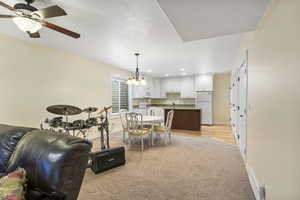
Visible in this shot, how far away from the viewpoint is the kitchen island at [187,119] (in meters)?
5.52

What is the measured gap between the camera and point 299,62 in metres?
0.93

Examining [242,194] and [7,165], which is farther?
[242,194]

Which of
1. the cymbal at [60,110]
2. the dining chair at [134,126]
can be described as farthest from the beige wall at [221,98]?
the cymbal at [60,110]

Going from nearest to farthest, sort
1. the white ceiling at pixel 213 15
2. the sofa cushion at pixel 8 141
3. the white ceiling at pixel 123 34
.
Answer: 1. the sofa cushion at pixel 8 141
2. the white ceiling at pixel 213 15
3. the white ceiling at pixel 123 34

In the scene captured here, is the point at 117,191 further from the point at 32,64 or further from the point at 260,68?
the point at 32,64

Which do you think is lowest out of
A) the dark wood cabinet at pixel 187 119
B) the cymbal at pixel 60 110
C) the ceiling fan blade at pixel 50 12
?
the dark wood cabinet at pixel 187 119

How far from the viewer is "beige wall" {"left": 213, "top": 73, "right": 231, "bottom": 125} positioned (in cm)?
680

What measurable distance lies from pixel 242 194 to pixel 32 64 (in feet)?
14.3

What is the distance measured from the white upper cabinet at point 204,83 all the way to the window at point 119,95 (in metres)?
3.40

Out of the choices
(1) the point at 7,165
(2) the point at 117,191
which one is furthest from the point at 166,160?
(1) the point at 7,165

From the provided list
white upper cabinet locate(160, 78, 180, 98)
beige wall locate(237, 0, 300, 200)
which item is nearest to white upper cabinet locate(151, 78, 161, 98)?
white upper cabinet locate(160, 78, 180, 98)

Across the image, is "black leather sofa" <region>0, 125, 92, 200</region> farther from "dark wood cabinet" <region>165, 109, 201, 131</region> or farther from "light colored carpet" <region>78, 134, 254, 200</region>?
"dark wood cabinet" <region>165, 109, 201, 131</region>

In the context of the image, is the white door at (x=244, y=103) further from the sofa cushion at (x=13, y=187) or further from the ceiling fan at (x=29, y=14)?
the sofa cushion at (x=13, y=187)

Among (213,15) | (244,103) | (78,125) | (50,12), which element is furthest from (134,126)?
(213,15)
